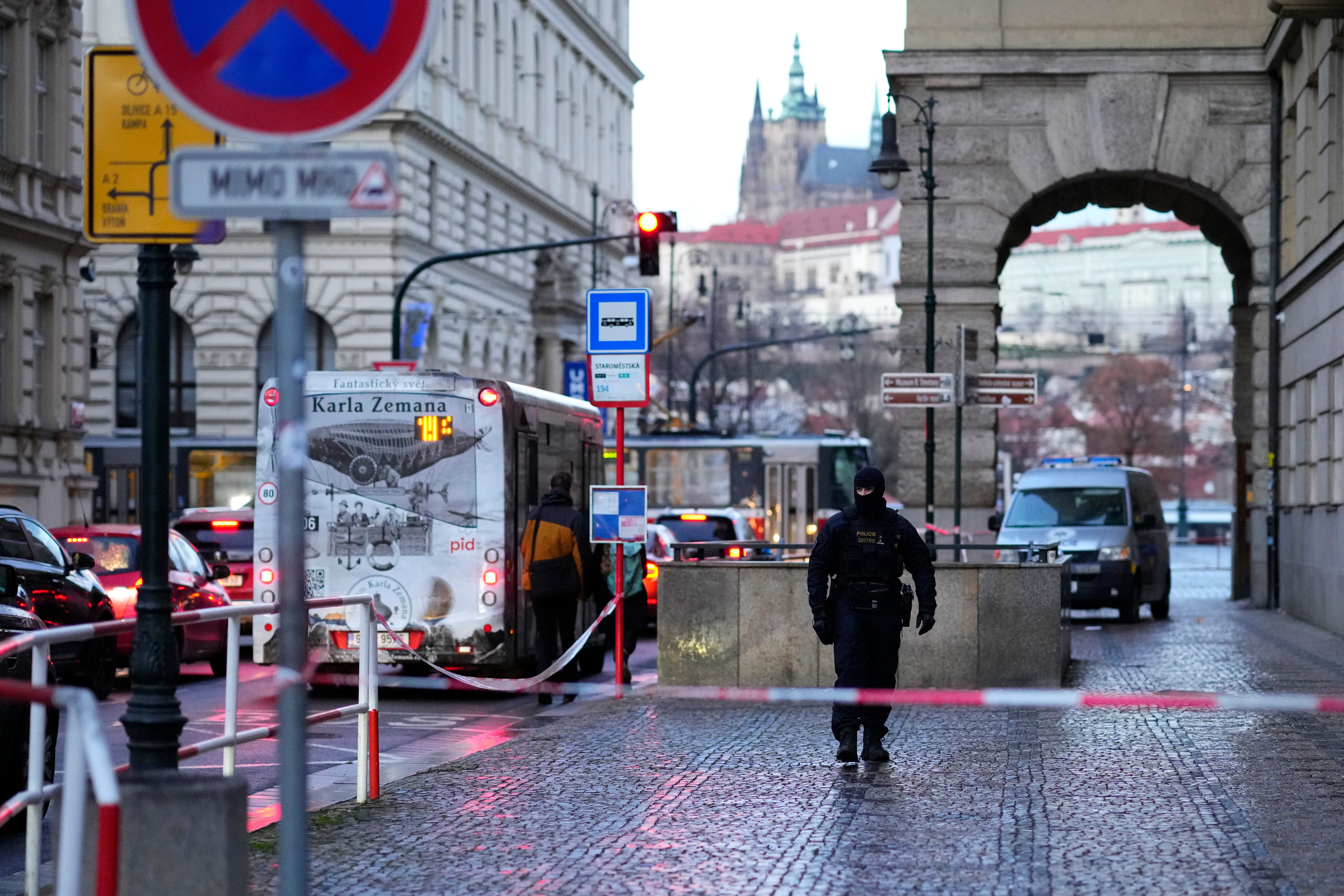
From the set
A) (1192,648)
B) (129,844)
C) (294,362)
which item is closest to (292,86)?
(294,362)

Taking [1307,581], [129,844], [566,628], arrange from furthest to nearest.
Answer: [1307,581]
[566,628]
[129,844]

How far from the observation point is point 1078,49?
26.6m

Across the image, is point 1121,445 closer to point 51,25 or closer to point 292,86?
point 51,25

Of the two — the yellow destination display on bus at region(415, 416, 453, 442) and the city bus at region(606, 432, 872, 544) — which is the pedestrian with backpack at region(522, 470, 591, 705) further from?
the city bus at region(606, 432, 872, 544)

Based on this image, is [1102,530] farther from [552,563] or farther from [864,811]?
[864,811]

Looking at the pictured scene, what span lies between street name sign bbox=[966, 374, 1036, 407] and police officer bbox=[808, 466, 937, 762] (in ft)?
38.4

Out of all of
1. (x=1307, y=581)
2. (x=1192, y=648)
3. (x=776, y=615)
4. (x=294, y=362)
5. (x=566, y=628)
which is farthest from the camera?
(x=1307, y=581)

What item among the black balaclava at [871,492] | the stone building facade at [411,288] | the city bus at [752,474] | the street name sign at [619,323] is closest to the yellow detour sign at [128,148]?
the black balaclava at [871,492]

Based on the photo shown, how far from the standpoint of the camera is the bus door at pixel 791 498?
150 feet

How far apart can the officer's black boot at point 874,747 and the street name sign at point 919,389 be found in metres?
11.0

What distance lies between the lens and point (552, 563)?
Answer: 54.6 ft

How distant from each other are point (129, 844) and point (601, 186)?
72639 mm

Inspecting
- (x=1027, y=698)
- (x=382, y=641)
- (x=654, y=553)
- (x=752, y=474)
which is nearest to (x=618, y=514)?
(x=382, y=641)

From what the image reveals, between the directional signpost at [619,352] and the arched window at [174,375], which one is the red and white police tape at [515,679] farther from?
the arched window at [174,375]
